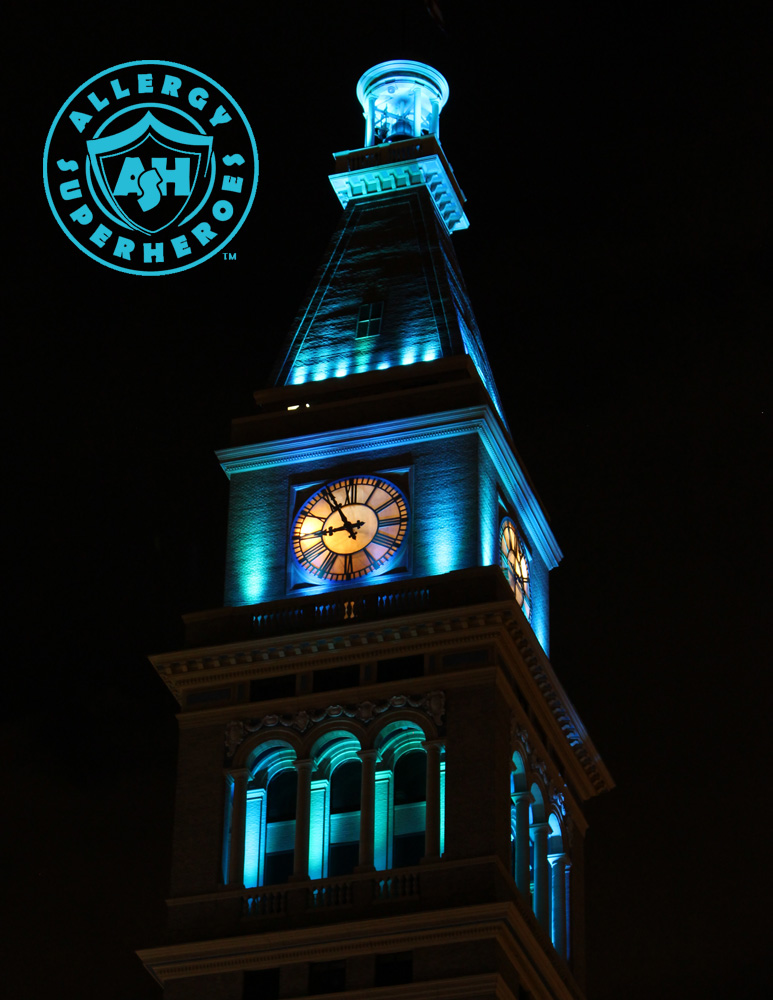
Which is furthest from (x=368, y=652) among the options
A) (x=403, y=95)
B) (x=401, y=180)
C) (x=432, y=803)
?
(x=403, y=95)

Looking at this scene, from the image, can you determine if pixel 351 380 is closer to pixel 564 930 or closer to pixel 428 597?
pixel 428 597

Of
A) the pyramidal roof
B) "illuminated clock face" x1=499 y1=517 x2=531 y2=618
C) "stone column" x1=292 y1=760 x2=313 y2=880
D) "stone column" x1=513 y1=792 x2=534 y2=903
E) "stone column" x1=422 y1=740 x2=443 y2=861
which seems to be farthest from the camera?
the pyramidal roof

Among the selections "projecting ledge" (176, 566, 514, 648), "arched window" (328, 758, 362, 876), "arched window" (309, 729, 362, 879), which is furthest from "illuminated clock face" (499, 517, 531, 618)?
"arched window" (328, 758, 362, 876)

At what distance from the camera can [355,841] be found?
9238 centimetres

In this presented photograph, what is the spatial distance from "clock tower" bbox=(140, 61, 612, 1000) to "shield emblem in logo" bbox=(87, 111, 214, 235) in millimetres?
8926

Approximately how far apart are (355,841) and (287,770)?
3.70 m

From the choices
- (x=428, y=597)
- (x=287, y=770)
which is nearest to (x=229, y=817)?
(x=287, y=770)

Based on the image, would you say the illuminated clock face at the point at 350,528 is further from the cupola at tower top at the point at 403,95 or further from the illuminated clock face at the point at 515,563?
the cupola at tower top at the point at 403,95

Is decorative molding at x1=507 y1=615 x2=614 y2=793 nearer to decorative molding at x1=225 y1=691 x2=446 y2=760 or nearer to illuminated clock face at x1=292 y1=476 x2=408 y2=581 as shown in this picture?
decorative molding at x1=225 y1=691 x2=446 y2=760

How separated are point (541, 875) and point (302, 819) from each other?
27.5ft

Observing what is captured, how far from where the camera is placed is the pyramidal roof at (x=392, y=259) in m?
104

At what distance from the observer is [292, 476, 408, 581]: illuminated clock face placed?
96.8 meters

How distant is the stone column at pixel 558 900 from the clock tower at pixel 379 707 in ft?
0.24

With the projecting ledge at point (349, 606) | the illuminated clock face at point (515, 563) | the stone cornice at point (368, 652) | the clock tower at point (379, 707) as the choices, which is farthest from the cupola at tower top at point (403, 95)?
the stone cornice at point (368, 652)
